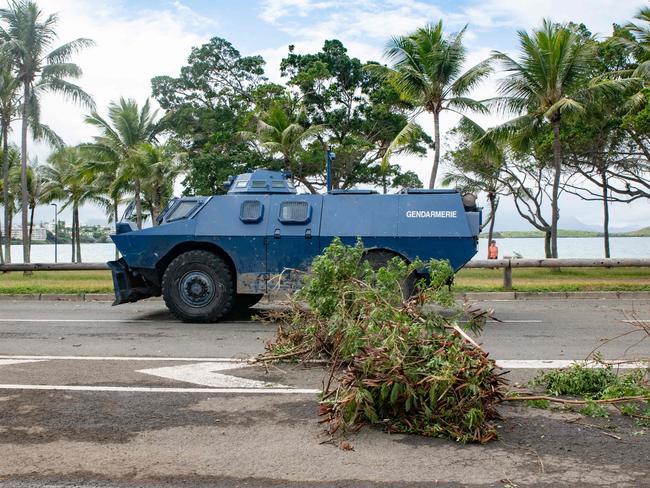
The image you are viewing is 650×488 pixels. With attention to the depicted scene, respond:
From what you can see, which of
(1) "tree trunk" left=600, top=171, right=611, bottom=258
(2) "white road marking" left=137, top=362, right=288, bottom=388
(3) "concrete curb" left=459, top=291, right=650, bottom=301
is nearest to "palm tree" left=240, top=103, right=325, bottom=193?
(1) "tree trunk" left=600, top=171, right=611, bottom=258

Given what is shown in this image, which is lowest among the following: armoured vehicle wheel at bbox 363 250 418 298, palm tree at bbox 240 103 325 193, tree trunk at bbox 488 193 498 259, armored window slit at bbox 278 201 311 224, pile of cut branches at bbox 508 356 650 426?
pile of cut branches at bbox 508 356 650 426

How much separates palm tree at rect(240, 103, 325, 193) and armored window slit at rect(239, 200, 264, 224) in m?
20.4

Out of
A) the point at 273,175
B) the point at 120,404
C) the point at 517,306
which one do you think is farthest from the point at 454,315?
the point at 517,306

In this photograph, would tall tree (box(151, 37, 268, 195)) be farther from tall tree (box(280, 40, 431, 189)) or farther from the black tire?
the black tire

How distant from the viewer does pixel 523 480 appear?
4.07m

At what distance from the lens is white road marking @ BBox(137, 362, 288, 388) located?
21.3 feet

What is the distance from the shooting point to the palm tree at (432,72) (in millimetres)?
25672

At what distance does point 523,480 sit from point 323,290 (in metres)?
3.25

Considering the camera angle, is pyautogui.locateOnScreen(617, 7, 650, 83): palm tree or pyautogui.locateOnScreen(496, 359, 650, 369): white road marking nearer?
pyautogui.locateOnScreen(496, 359, 650, 369): white road marking

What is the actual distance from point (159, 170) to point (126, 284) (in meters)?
27.1

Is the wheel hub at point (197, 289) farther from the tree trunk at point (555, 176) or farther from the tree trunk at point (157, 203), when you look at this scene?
the tree trunk at point (157, 203)

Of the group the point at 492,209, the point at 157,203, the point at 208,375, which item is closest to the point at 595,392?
the point at 208,375

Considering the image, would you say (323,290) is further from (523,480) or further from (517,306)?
(517,306)

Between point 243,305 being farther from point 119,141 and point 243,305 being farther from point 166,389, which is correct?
point 119,141
